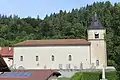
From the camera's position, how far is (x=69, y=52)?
6769cm

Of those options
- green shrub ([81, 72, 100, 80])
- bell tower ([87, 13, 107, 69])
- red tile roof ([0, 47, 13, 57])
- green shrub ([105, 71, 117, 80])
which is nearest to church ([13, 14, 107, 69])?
bell tower ([87, 13, 107, 69])

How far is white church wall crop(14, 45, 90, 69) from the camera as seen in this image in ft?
220

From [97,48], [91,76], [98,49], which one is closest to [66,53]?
[97,48]

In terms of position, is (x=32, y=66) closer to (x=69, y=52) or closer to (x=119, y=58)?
(x=69, y=52)

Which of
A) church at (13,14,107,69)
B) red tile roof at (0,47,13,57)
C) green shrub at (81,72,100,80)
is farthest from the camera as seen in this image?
red tile roof at (0,47,13,57)

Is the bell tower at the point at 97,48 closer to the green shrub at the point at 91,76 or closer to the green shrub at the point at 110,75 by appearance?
the green shrub at the point at 91,76

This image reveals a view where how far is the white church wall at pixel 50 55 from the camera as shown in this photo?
220 feet

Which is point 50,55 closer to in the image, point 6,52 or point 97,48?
point 97,48

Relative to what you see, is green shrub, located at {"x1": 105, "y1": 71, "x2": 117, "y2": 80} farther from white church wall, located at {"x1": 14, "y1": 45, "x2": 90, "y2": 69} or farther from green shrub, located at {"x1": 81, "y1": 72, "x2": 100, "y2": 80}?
white church wall, located at {"x1": 14, "y1": 45, "x2": 90, "y2": 69}

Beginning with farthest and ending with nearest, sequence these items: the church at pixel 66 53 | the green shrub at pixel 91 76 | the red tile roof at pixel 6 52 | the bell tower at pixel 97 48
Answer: the red tile roof at pixel 6 52, the bell tower at pixel 97 48, the church at pixel 66 53, the green shrub at pixel 91 76

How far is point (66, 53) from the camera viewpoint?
6762cm

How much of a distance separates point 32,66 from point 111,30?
1371 inches

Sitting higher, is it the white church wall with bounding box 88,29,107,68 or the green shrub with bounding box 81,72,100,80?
the white church wall with bounding box 88,29,107,68

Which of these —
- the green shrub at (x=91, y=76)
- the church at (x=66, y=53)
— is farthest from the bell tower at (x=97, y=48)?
the green shrub at (x=91, y=76)
